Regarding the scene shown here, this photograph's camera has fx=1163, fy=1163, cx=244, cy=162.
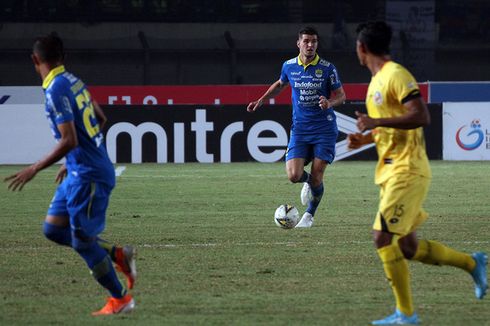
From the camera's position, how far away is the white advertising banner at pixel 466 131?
23281mm

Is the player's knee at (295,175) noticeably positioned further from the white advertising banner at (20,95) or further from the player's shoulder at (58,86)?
the white advertising banner at (20,95)

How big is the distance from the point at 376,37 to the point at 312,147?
6031 millimetres

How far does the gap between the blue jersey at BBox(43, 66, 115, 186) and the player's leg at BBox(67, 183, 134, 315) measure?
0.08m

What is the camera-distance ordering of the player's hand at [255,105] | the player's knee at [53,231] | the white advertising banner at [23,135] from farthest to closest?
the white advertising banner at [23,135] < the player's hand at [255,105] < the player's knee at [53,231]

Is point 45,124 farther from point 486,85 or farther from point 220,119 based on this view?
point 486,85

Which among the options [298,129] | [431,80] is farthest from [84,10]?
[298,129]

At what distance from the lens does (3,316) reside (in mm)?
7664

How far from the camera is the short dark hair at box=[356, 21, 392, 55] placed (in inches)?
287

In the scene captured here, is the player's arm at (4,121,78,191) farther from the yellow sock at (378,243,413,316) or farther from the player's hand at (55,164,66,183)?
the yellow sock at (378,243,413,316)

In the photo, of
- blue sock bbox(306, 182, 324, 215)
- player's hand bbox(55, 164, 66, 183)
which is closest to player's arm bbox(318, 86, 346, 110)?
blue sock bbox(306, 182, 324, 215)

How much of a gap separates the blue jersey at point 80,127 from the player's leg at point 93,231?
0.08m

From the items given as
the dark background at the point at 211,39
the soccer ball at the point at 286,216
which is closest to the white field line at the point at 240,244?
the soccer ball at the point at 286,216

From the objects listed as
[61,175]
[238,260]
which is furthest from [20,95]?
[61,175]

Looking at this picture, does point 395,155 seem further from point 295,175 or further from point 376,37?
point 295,175
